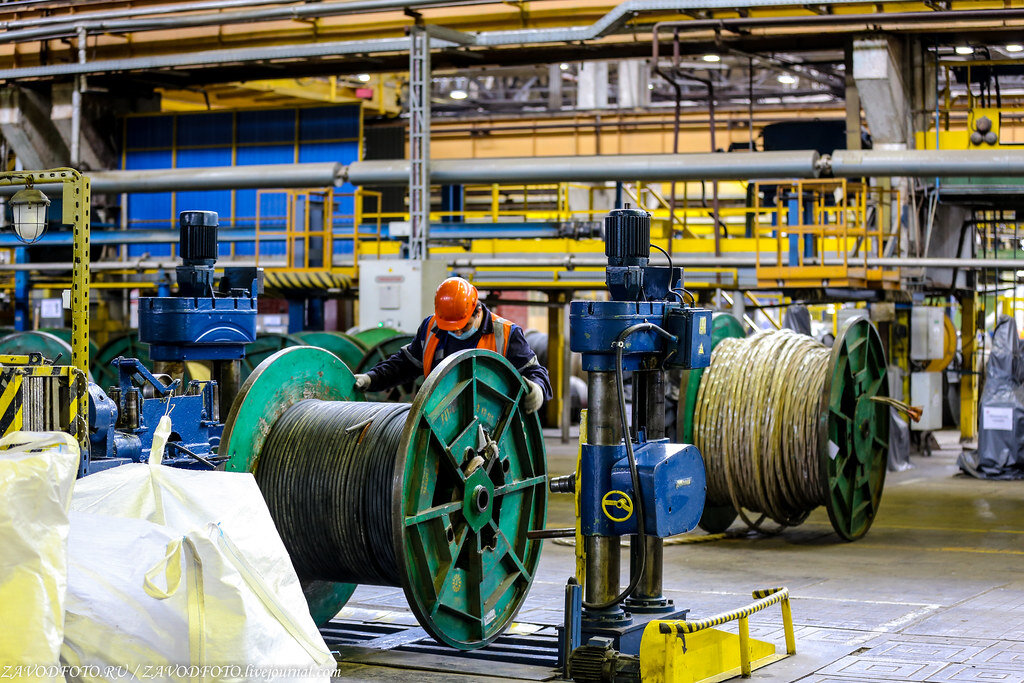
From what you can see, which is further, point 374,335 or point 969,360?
point 969,360

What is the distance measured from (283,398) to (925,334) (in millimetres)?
11956

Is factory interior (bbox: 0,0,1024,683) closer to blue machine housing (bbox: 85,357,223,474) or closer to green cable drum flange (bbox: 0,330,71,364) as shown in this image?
blue machine housing (bbox: 85,357,223,474)

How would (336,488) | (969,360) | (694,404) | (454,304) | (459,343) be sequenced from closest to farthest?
(336,488), (454,304), (459,343), (694,404), (969,360)

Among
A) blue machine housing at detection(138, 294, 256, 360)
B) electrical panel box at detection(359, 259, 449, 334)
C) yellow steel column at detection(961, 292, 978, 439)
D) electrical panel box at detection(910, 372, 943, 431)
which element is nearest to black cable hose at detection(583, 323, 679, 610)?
blue machine housing at detection(138, 294, 256, 360)

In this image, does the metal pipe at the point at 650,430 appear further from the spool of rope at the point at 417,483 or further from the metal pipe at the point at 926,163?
the metal pipe at the point at 926,163

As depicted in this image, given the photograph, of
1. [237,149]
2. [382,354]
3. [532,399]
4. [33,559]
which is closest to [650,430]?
[532,399]

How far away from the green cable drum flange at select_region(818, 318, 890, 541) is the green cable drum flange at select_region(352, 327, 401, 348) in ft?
17.1

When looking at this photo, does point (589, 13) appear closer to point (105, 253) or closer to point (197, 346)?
point (105, 253)

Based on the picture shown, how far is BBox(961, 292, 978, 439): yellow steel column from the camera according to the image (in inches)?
746

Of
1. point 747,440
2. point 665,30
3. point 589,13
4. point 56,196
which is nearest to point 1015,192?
point 665,30

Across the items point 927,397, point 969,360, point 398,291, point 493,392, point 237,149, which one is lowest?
point 927,397

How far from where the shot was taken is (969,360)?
19.0 metres

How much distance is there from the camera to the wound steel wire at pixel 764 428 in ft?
32.6

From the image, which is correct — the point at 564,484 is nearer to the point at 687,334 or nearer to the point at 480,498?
the point at 480,498
